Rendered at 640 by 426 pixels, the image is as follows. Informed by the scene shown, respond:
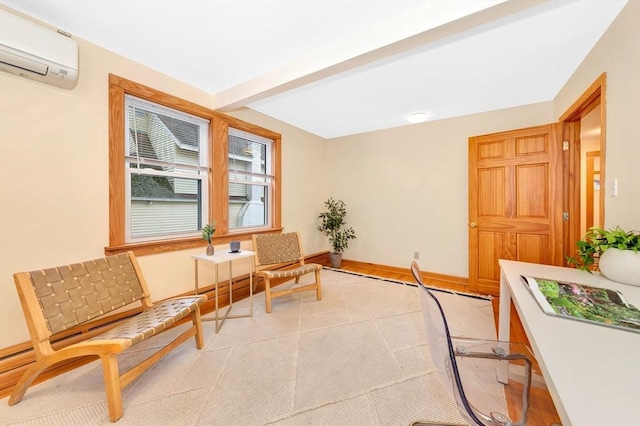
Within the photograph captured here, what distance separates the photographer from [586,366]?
0.67 m

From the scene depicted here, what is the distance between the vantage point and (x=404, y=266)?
3.98m

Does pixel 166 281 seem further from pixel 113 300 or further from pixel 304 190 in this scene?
pixel 304 190

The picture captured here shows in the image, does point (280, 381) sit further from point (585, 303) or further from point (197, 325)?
point (585, 303)

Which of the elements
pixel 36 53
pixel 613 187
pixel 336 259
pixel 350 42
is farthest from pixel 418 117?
pixel 36 53

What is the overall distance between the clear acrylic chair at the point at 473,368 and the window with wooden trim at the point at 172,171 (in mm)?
2344

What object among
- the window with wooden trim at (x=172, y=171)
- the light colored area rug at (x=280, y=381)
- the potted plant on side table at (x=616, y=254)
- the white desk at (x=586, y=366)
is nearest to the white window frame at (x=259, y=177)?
the window with wooden trim at (x=172, y=171)

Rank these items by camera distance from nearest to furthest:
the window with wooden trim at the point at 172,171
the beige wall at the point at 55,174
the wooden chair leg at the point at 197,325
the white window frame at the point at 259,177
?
the beige wall at the point at 55,174 < the wooden chair leg at the point at 197,325 < the window with wooden trim at the point at 172,171 < the white window frame at the point at 259,177

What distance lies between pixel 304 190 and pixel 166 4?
2878mm

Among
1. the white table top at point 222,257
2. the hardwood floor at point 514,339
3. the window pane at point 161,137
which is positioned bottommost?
the hardwood floor at point 514,339

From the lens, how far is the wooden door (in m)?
2.77

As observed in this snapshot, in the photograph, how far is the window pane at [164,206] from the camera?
229cm

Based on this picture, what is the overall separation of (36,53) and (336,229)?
12.6 feet

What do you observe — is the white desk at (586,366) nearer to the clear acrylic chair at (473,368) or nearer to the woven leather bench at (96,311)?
the clear acrylic chair at (473,368)

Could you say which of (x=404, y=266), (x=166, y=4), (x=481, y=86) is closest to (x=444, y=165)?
(x=481, y=86)
